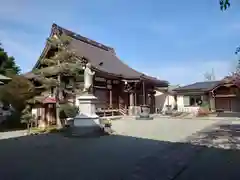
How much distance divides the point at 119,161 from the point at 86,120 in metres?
5.81

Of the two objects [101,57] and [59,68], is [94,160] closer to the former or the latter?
[59,68]

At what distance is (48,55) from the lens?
75.0 ft

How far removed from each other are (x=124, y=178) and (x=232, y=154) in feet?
13.1

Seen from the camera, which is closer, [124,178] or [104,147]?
[124,178]

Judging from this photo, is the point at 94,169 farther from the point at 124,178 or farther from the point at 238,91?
the point at 238,91

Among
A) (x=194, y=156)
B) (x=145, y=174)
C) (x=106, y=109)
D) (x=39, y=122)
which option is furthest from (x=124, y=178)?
(x=106, y=109)

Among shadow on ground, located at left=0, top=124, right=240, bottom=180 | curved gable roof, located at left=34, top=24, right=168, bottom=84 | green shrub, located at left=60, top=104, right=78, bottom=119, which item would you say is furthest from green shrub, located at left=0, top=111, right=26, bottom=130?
shadow on ground, located at left=0, top=124, right=240, bottom=180

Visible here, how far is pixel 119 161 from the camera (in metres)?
6.91

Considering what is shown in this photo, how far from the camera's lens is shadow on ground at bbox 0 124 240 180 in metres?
5.62

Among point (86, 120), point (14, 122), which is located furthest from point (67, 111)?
point (86, 120)

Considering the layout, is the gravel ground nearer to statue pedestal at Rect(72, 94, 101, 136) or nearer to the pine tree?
statue pedestal at Rect(72, 94, 101, 136)

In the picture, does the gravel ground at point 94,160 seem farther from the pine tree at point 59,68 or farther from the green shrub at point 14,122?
the green shrub at point 14,122

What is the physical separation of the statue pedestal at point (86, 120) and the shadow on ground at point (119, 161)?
2.33m

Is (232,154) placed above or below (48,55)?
below
